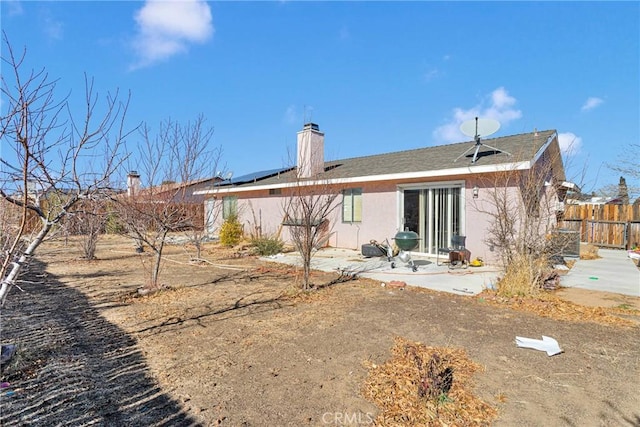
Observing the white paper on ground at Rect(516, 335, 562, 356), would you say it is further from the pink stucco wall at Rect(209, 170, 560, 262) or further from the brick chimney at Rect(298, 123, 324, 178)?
the brick chimney at Rect(298, 123, 324, 178)

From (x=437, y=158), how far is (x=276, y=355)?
31.1 ft

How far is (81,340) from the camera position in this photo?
4.13 metres

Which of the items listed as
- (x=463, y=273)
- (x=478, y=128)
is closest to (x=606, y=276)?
(x=463, y=273)

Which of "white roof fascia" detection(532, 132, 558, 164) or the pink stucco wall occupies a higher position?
"white roof fascia" detection(532, 132, 558, 164)

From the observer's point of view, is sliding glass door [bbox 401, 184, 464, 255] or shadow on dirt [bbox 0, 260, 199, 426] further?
sliding glass door [bbox 401, 184, 464, 255]

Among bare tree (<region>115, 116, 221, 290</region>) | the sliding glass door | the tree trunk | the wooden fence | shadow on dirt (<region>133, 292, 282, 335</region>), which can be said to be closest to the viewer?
the tree trunk

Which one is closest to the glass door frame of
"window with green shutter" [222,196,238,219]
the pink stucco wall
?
the pink stucco wall

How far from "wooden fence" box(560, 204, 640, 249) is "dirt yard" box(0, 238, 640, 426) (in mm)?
9401

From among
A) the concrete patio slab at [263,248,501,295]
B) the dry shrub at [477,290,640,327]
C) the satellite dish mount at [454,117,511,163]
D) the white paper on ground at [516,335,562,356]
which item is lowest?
the white paper on ground at [516,335,562,356]

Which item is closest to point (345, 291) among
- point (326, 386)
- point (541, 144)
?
point (326, 386)

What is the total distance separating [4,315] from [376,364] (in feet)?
18.4

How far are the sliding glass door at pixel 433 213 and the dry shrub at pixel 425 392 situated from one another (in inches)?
277

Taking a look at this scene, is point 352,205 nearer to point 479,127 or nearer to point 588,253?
point 479,127

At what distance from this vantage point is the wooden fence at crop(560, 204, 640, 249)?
1278 cm
